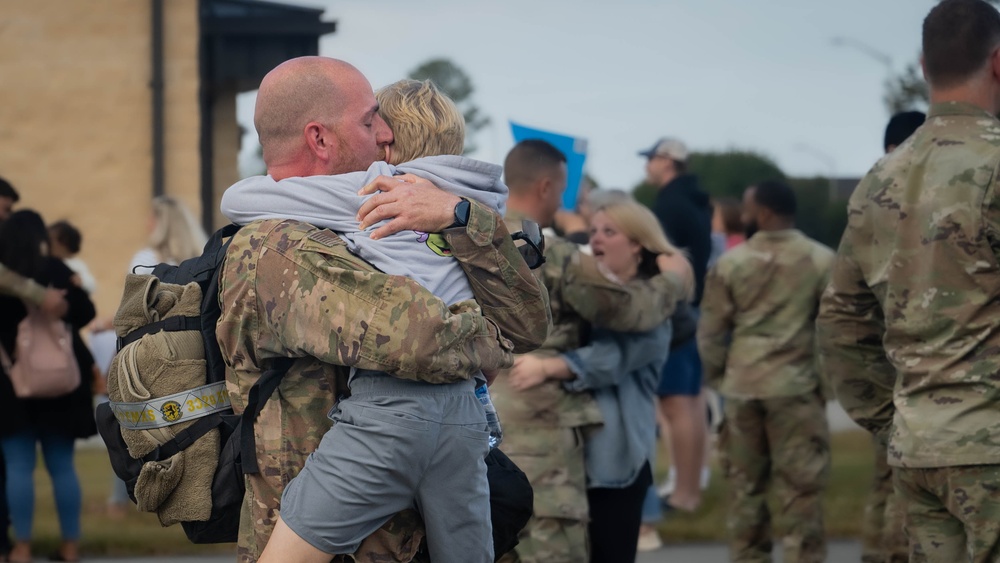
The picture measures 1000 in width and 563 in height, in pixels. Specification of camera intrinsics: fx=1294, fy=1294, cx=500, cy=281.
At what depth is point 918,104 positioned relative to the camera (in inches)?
1028

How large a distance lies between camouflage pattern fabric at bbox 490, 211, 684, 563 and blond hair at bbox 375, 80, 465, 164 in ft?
5.74

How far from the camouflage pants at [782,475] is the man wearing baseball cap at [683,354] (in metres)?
1.66

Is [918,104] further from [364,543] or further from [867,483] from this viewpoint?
[364,543]

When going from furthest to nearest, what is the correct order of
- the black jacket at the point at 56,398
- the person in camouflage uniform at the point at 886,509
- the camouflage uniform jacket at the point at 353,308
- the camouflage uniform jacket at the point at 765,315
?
the black jacket at the point at 56,398
the camouflage uniform jacket at the point at 765,315
the person in camouflage uniform at the point at 886,509
the camouflage uniform jacket at the point at 353,308

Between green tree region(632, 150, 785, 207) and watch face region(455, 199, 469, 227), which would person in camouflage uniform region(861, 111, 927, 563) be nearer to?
watch face region(455, 199, 469, 227)

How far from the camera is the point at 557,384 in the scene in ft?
16.9

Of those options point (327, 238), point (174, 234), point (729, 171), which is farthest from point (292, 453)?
point (729, 171)

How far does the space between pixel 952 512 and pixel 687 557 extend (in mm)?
4158

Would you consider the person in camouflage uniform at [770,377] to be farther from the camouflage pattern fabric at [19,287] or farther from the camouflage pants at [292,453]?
the camouflage pants at [292,453]

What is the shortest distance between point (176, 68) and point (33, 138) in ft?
5.15

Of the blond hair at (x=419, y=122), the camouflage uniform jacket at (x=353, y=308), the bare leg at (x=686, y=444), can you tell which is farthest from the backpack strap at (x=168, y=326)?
the bare leg at (x=686, y=444)

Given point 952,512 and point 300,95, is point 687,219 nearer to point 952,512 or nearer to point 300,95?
point 952,512

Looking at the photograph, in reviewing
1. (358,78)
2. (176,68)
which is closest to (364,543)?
(358,78)

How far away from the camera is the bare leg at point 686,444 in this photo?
28.9 ft
